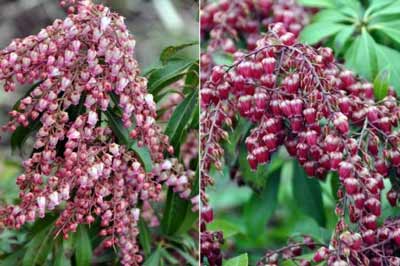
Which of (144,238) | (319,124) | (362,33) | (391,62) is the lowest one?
(144,238)

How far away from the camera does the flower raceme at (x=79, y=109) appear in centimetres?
117

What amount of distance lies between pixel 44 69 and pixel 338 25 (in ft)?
2.73

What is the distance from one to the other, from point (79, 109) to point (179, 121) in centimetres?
25

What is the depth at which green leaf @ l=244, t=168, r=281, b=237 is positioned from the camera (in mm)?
1846

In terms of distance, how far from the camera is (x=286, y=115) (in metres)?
1.26

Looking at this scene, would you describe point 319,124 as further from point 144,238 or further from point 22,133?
point 22,133

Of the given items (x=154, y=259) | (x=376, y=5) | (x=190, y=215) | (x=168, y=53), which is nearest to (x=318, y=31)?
(x=376, y=5)

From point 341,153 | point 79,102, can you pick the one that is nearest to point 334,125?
point 341,153

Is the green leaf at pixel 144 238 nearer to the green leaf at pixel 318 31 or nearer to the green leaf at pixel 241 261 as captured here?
the green leaf at pixel 241 261

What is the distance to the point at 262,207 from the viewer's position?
1853mm

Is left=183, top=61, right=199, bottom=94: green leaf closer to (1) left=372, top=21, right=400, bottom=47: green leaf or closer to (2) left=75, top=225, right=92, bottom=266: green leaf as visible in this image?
(2) left=75, top=225, right=92, bottom=266: green leaf

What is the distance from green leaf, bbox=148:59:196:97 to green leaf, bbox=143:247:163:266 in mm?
334

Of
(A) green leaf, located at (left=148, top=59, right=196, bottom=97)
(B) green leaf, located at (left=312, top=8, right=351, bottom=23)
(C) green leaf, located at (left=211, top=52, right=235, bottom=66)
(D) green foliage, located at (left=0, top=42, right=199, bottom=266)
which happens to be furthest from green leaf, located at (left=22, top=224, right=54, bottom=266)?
(B) green leaf, located at (left=312, top=8, right=351, bottom=23)

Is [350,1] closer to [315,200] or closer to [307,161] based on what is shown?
[315,200]
